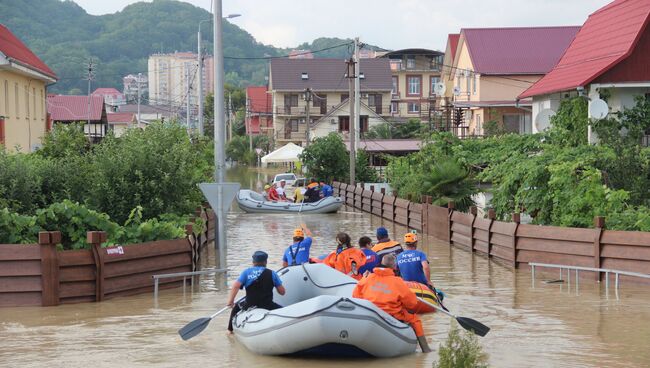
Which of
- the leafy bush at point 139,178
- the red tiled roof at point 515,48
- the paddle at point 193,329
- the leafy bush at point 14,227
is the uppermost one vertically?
the red tiled roof at point 515,48

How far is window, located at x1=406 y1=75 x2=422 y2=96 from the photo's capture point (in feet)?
359

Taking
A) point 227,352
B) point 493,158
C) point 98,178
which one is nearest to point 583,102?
point 493,158

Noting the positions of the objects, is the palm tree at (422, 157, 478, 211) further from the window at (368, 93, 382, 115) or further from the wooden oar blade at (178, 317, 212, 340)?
the window at (368, 93, 382, 115)

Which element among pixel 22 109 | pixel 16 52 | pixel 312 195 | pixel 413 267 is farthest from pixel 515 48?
pixel 413 267

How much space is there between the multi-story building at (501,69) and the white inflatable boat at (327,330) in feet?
149

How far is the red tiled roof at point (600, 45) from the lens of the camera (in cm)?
3306

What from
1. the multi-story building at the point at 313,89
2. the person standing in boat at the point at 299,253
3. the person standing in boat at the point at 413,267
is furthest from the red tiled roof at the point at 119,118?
the person standing in boat at the point at 413,267

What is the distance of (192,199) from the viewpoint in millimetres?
28688

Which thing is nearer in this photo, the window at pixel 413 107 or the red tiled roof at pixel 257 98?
the window at pixel 413 107

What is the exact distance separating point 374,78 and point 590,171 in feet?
258

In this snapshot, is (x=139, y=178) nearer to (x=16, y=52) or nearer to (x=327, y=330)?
(x=327, y=330)

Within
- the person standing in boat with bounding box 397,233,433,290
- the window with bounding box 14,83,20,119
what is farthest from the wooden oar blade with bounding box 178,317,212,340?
the window with bounding box 14,83,20,119

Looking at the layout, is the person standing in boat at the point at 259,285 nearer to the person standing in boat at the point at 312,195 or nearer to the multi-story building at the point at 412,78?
the person standing in boat at the point at 312,195

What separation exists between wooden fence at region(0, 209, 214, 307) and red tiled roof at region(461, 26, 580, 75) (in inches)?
1732
